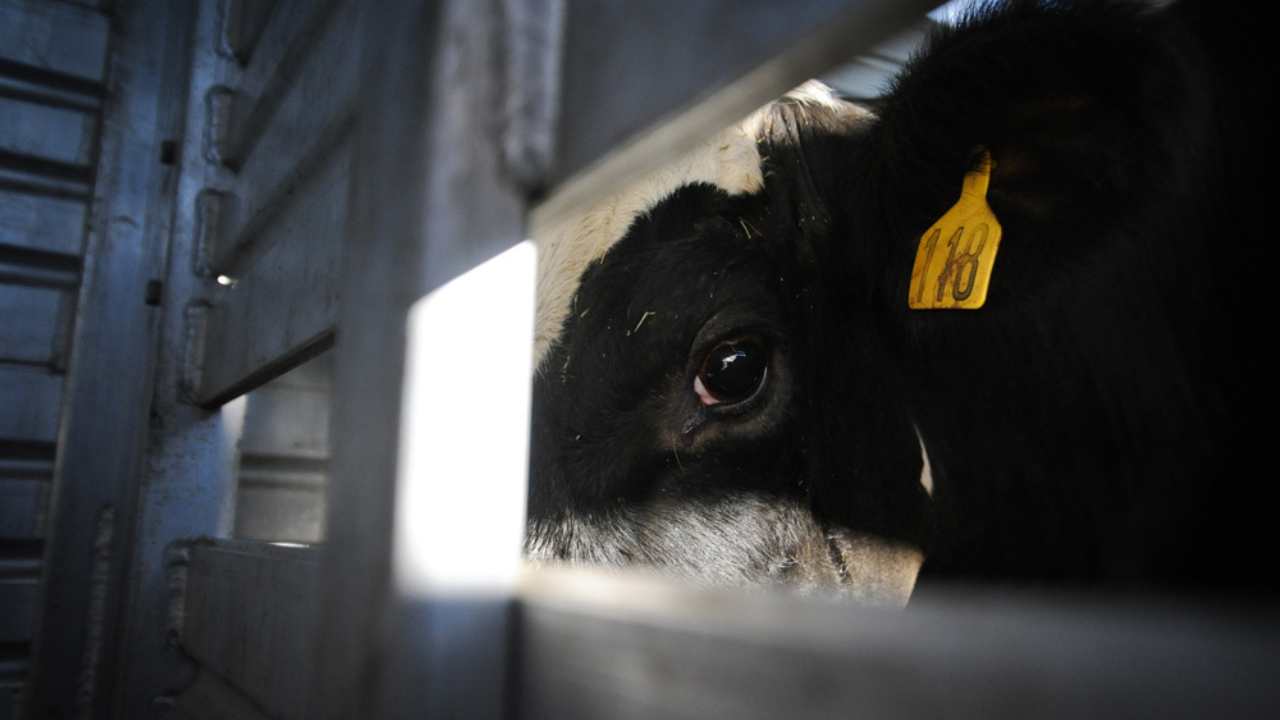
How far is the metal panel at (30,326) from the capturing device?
197 centimetres

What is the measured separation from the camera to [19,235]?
2.00 meters

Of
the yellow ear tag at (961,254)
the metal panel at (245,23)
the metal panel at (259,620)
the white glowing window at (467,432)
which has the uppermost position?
the metal panel at (245,23)

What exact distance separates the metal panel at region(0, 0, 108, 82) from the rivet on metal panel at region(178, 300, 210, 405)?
74 centimetres

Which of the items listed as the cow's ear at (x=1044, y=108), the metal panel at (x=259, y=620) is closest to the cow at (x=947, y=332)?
the cow's ear at (x=1044, y=108)

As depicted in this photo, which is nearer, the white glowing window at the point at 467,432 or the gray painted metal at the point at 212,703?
the white glowing window at the point at 467,432

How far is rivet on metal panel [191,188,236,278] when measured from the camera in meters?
1.78

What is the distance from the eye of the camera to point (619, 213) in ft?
6.64

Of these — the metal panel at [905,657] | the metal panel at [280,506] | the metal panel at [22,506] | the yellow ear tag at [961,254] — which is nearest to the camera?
the metal panel at [905,657]

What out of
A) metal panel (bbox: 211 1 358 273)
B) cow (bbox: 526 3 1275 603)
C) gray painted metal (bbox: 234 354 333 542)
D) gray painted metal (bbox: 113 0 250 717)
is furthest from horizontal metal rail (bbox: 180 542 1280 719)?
gray painted metal (bbox: 234 354 333 542)

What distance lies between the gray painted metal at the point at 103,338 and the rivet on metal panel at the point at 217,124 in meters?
0.22

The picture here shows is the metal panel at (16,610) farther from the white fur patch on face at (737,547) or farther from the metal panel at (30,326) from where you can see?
the white fur patch on face at (737,547)

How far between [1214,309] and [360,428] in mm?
1165

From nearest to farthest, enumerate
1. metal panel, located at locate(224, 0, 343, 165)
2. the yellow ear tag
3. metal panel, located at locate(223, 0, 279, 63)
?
metal panel, located at locate(224, 0, 343, 165) → the yellow ear tag → metal panel, located at locate(223, 0, 279, 63)

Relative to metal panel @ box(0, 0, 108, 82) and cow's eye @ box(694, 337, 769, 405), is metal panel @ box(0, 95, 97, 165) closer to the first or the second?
metal panel @ box(0, 0, 108, 82)
